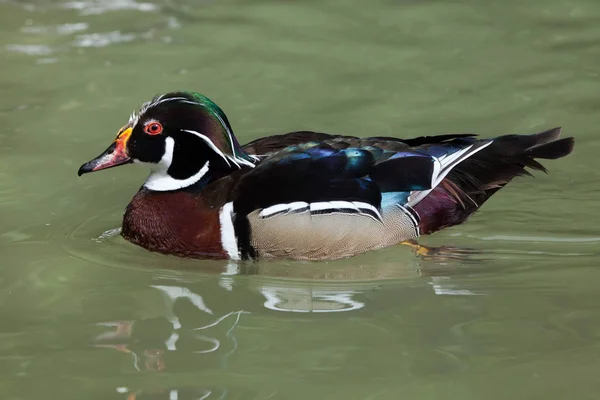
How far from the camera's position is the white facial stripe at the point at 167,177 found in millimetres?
5691

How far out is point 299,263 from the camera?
551 cm

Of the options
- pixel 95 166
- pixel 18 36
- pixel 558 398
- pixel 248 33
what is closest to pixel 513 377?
pixel 558 398

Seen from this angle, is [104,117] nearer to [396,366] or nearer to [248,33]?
[248,33]

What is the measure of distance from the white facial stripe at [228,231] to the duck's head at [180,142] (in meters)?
0.28

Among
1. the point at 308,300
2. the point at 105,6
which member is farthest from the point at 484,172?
the point at 105,6

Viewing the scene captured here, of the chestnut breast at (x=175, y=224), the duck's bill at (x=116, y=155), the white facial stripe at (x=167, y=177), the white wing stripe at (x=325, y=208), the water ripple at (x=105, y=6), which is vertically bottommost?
the chestnut breast at (x=175, y=224)

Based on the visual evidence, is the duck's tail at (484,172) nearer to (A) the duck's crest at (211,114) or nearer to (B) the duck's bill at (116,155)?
(A) the duck's crest at (211,114)

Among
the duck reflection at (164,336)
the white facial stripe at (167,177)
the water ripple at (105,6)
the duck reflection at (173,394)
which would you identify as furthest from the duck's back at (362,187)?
the water ripple at (105,6)

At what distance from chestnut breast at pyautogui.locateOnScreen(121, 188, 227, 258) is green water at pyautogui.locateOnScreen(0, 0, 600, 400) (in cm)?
8

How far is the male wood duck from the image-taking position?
5418 mm

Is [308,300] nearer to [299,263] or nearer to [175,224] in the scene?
[299,263]

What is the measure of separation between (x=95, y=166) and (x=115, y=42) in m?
3.88

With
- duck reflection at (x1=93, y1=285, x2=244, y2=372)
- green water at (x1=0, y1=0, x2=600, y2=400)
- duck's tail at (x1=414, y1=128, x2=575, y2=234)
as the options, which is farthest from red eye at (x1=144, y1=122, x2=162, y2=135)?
duck's tail at (x1=414, y1=128, x2=575, y2=234)

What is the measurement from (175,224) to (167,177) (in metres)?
0.30
